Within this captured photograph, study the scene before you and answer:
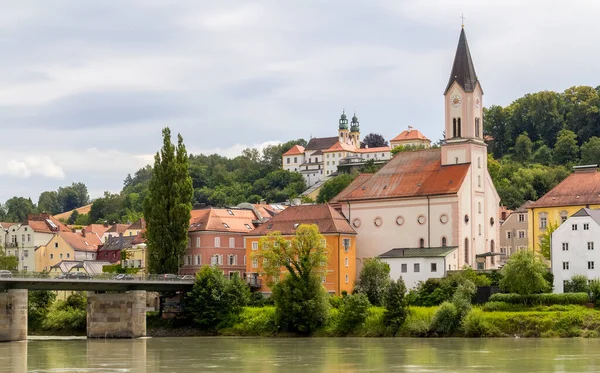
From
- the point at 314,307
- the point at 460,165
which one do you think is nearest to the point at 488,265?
the point at 460,165

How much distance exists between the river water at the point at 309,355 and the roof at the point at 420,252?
15469 mm

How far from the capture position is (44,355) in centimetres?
6844

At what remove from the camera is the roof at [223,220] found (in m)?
106

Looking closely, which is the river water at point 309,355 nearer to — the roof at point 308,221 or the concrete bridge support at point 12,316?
A: the concrete bridge support at point 12,316

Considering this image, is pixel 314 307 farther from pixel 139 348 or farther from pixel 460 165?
pixel 460 165

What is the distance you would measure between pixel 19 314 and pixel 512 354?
119 feet

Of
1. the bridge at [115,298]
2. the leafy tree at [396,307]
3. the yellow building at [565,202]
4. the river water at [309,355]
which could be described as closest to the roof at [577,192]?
the yellow building at [565,202]

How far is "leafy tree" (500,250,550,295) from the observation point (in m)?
82.4

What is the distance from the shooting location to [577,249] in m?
86.6

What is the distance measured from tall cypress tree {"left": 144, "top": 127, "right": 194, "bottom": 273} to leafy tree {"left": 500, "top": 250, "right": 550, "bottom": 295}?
27773 millimetres

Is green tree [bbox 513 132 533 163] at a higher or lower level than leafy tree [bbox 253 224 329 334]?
higher

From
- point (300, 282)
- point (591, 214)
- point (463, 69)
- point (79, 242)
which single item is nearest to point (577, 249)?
point (591, 214)

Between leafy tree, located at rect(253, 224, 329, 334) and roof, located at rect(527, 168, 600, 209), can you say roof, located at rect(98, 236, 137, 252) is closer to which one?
leafy tree, located at rect(253, 224, 329, 334)

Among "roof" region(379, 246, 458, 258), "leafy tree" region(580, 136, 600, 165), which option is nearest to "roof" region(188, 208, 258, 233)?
"roof" region(379, 246, 458, 258)
